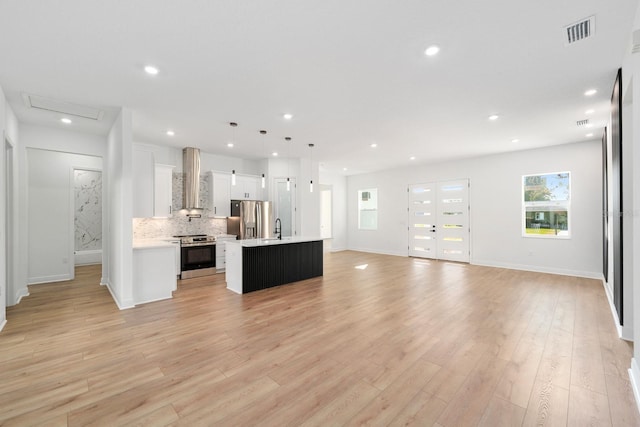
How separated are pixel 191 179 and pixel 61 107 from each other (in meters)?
2.66

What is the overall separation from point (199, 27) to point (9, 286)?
5126 mm

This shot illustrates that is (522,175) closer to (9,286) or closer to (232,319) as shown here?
(232,319)

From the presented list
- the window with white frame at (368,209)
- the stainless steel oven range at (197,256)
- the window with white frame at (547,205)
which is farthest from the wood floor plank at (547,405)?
the window with white frame at (368,209)

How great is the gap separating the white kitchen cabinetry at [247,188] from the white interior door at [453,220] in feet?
18.0

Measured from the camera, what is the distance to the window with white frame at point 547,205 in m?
6.33

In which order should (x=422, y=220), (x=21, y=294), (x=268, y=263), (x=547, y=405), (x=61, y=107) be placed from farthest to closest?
1. (x=422, y=220)
2. (x=268, y=263)
3. (x=21, y=294)
4. (x=61, y=107)
5. (x=547, y=405)

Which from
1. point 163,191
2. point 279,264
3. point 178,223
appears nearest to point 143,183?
point 163,191

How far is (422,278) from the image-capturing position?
6.02m

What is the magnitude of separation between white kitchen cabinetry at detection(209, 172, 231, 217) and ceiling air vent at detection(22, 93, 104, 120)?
2.67 m

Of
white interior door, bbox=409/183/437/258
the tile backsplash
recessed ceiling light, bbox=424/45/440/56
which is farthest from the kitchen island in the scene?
white interior door, bbox=409/183/437/258

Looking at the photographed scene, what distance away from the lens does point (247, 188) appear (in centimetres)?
744

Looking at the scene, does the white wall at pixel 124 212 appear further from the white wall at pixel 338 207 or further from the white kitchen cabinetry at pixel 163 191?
the white wall at pixel 338 207

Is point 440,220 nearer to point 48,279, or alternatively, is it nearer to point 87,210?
point 48,279

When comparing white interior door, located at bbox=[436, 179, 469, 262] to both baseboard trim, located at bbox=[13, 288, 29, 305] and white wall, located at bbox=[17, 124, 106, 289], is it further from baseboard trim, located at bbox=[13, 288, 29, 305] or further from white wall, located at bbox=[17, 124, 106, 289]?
baseboard trim, located at bbox=[13, 288, 29, 305]
